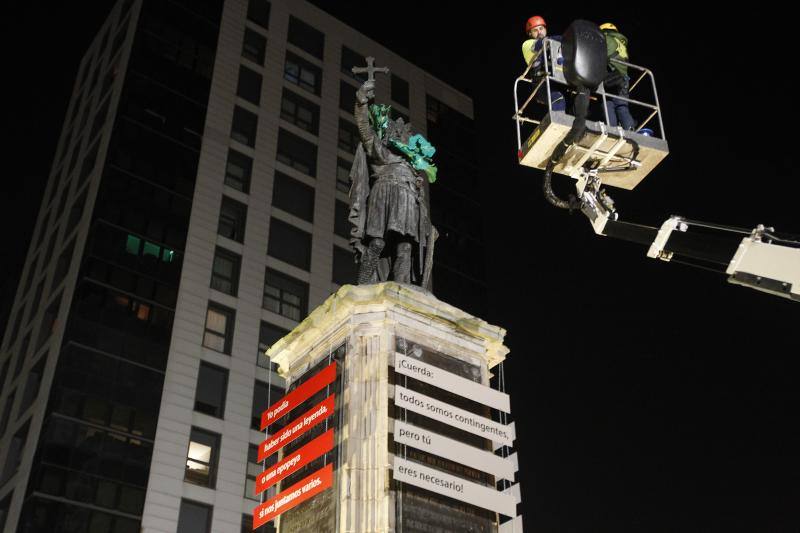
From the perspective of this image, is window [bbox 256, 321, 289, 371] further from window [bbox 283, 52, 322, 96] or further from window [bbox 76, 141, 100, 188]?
window [bbox 283, 52, 322, 96]

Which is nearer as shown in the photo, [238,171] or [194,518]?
[194,518]

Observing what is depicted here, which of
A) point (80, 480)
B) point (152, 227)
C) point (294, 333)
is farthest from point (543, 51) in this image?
point (152, 227)

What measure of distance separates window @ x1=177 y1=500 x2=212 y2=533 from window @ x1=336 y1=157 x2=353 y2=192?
76.0 ft

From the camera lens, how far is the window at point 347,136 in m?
61.4

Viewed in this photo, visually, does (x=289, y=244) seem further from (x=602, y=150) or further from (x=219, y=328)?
(x=602, y=150)

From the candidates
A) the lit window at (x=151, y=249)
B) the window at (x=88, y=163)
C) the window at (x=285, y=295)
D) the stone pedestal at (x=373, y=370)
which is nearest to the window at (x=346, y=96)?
the window at (x=285, y=295)

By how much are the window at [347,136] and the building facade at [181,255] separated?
0.12 m

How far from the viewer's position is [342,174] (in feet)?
197

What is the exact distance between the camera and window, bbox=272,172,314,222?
5541 cm

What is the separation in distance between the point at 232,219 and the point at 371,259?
3838 centimetres

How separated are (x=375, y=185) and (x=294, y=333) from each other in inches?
114

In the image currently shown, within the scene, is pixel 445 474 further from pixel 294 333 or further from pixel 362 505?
pixel 294 333

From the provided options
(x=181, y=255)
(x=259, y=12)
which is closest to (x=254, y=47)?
(x=259, y=12)

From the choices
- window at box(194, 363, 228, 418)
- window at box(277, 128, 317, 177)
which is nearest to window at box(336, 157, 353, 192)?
window at box(277, 128, 317, 177)
